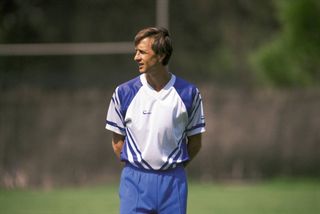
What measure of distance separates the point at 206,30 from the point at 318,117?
8576 millimetres

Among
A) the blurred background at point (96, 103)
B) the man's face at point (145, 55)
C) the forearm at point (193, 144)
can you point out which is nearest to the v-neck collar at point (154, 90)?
the man's face at point (145, 55)

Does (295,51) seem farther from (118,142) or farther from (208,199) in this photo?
(118,142)

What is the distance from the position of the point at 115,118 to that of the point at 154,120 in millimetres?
327

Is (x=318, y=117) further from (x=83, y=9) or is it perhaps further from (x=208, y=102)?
(x=83, y=9)

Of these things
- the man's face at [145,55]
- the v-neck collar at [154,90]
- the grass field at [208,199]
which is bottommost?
the grass field at [208,199]

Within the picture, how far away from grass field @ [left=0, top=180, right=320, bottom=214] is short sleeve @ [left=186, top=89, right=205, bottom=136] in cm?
612

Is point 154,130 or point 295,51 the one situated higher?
point 295,51

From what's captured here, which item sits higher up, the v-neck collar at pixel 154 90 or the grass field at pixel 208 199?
the v-neck collar at pixel 154 90

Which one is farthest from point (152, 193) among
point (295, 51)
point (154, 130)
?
point (295, 51)

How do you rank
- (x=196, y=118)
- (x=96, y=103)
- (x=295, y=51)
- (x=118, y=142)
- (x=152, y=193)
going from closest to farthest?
(x=152, y=193) < (x=196, y=118) < (x=118, y=142) < (x=96, y=103) < (x=295, y=51)

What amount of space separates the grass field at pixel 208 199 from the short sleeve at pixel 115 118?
20.4 ft

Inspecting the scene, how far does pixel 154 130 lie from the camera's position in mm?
5719

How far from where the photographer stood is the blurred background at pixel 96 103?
17.4m

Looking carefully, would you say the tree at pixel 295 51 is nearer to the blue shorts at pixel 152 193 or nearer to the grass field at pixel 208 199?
the grass field at pixel 208 199
